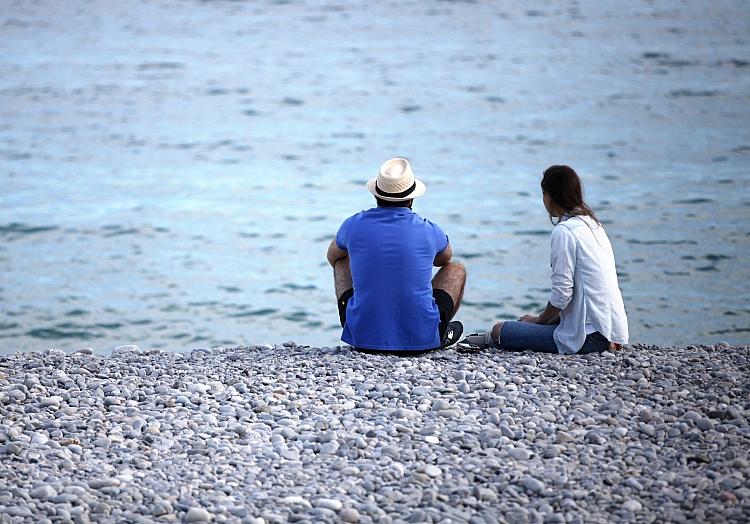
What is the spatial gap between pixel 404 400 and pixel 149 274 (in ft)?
37.8

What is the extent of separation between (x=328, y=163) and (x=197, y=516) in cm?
1983

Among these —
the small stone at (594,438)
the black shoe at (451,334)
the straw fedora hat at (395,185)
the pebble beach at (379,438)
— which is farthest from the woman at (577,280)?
the small stone at (594,438)

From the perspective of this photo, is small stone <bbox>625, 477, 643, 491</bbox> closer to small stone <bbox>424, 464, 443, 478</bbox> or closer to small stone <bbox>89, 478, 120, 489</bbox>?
small stone <bbox>424, 464, 443, 478</bbox>

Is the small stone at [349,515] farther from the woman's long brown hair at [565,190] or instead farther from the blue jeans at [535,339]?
the woman's long brown hair at [565,190]

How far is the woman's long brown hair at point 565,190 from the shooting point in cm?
697

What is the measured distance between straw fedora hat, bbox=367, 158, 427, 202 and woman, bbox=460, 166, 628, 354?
883mm

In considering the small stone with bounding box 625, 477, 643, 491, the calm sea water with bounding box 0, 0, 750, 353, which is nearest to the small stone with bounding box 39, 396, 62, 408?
the small stone with bounding box 625, 477, 643, 491

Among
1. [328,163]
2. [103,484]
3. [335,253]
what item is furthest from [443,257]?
[328,163]

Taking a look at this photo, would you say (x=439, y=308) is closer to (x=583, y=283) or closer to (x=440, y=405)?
(x=583, y=283)

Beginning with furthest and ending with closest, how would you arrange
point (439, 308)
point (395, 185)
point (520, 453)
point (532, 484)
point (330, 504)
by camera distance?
point (439, 308), point (395, 185), point (520, 453), point (532, 484), point (330, 504)

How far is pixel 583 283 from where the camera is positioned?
22.9 feet

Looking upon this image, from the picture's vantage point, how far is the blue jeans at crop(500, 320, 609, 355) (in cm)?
712

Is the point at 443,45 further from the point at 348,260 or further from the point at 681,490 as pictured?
the point at 681,490

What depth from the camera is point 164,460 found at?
5.51 metres
